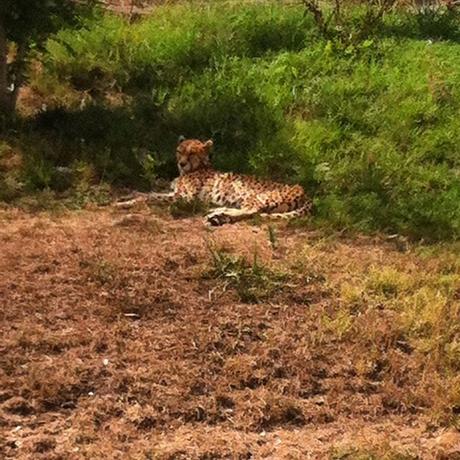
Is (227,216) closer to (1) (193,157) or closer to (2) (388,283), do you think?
(1) (193,157)

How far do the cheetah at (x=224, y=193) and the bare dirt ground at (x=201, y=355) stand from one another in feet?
1.66

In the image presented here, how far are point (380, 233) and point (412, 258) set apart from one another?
52 centimetres

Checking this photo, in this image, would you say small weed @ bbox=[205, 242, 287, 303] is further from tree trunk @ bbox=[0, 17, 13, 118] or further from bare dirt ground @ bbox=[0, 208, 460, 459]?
tree trunk @ bbox=[0, 17, 13, 118]

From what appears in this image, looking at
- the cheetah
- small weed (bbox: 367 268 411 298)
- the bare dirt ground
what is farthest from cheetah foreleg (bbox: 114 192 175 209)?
small weed (bbox: 367 268 411 298)

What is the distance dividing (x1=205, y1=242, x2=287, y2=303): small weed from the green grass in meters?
1.20

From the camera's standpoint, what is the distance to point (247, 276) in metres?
6.62

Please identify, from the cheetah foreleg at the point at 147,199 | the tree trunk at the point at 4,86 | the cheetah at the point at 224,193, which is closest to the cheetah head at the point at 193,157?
the cheetah at the point at 224,193

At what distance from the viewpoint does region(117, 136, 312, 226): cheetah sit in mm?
7852

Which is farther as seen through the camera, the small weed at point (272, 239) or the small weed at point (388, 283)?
the small weed at point (272, 239)

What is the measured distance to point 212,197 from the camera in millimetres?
8125

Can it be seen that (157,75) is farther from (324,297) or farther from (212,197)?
(324,297)

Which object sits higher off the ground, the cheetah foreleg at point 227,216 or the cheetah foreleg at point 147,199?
the cheetah foreleg at point 227,216

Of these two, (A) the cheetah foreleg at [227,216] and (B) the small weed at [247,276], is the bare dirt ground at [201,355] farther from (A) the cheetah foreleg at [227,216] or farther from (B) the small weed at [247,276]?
(A) the cheetah foreleg at [227,216]

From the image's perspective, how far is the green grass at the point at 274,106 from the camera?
8.44 meters
